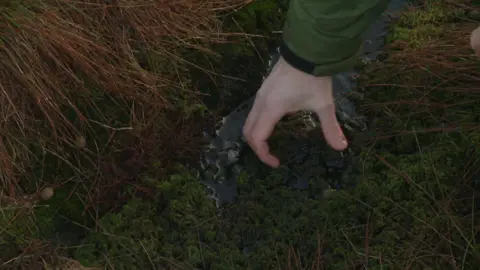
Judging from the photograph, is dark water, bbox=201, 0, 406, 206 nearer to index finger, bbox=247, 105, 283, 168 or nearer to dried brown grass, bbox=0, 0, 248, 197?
dried brown grass, bbox=0, 0, 248, 197

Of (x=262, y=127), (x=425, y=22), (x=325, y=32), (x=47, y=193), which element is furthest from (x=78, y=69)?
(x=425, y=22)

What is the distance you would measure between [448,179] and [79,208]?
1524 mm

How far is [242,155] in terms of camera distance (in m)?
2.93

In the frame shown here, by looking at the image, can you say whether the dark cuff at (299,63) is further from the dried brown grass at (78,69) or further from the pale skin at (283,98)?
the dried brown grass at (78,69)

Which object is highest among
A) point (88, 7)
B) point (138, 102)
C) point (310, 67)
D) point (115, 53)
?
point (310, 67)

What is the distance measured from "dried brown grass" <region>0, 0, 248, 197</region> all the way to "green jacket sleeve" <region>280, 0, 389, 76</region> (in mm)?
1272

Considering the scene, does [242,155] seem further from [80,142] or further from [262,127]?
[262,127]

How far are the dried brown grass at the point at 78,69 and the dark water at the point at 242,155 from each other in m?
0.26

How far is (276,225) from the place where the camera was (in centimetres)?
264

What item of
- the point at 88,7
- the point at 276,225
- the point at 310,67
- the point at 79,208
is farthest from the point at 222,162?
the point at 310,67

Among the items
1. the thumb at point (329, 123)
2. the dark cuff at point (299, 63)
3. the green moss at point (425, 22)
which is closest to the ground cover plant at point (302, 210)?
the green moss at point (425, 22)

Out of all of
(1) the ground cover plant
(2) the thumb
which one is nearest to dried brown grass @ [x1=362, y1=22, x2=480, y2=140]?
(1) the ground cover plant

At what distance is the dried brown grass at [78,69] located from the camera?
2484mm

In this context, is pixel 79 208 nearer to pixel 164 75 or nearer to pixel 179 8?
pixel 164 75
